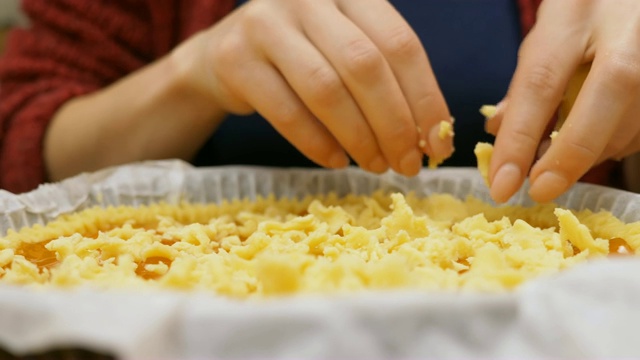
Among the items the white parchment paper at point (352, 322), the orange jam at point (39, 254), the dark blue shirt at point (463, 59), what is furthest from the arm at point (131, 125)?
the white parchment paper at point (352, 322)

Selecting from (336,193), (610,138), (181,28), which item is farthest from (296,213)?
(181,28)

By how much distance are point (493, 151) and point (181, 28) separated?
0.63 m

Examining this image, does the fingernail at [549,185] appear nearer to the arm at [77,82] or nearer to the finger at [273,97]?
the finger at [273,97]

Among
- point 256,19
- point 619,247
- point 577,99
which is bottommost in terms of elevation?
point 619,247

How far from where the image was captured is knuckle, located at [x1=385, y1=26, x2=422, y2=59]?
0.72 meters

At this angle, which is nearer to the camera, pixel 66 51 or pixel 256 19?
pixel 256 19

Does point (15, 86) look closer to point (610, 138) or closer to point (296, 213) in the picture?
point (296, 213)

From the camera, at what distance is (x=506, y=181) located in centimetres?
69

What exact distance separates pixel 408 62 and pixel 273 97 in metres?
0.14

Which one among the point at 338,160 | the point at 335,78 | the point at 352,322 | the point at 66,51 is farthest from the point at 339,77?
the point at 66,51

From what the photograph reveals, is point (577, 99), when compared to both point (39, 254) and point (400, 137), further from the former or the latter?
point (39, 254)

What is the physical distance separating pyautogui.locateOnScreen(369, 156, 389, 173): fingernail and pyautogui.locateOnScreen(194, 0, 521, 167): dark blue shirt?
0.27 metres

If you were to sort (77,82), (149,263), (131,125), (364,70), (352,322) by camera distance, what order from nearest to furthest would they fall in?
1. (352,322)
2. (149,263)
3. (364,70)
4. (131,125)
5. (77,82)

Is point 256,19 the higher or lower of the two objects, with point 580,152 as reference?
higher
